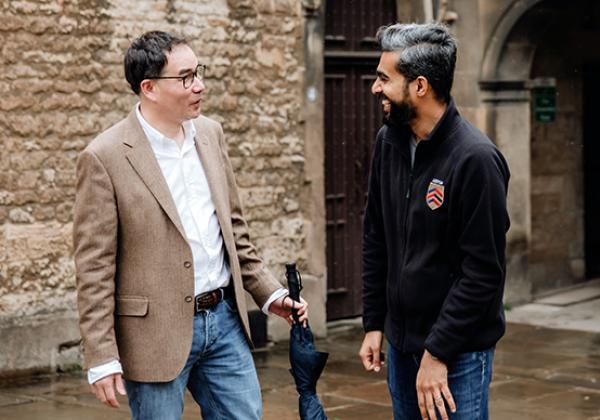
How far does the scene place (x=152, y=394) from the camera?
4285mm

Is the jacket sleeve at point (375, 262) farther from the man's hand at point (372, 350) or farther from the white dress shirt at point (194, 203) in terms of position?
the white dress shirt at point (194, 203)

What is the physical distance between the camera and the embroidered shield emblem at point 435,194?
3.97 metres

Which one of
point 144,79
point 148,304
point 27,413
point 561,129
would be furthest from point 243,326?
point 561,129

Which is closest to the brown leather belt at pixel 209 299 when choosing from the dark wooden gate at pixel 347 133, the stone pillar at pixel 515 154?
the dark wooden gate at pixel 347 133

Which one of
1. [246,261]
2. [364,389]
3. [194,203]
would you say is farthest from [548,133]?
[194,203]

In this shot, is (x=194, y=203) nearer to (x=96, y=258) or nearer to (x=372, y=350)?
(x=96, y=258)

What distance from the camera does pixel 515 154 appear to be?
11820 mm

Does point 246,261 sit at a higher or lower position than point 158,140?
lower

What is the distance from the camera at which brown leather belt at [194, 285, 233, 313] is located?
434 cm

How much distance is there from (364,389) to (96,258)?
4373mm

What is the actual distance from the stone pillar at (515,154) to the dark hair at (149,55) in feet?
24.6

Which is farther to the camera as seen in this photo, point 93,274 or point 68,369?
point 68,369

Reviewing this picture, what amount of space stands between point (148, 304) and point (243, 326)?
0.40m

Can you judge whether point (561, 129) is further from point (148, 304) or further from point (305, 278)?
point (148, 304)
